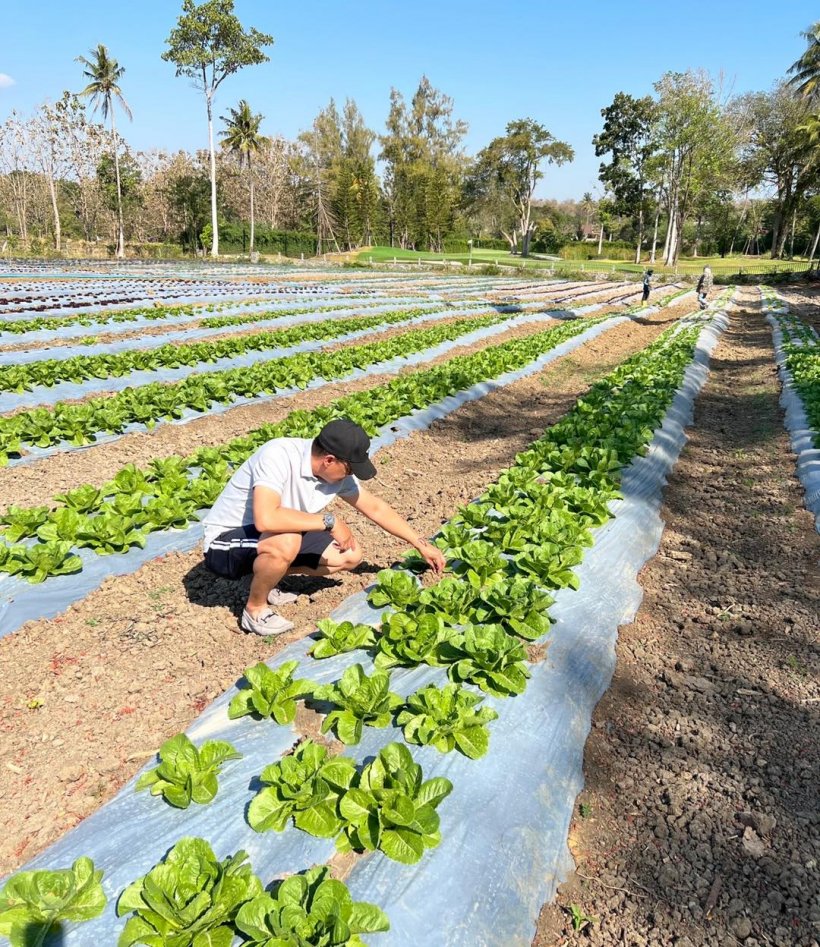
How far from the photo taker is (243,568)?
13.1ft

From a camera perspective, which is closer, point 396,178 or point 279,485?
point 279,485

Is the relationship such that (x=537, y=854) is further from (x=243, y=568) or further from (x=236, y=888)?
(x=243, y=568)

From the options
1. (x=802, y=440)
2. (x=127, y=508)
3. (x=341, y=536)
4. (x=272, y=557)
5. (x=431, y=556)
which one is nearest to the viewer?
(x=272, y=557)

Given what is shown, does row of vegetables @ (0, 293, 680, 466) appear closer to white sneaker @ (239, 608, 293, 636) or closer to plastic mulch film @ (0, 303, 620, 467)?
plastic mulch film @ (0, 303, 620, 467)

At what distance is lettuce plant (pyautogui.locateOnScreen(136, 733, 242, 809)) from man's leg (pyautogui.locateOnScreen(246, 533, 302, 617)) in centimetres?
127

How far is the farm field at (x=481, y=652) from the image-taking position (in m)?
2.37

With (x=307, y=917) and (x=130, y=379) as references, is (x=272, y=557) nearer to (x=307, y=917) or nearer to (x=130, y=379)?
(x=307, y=917)

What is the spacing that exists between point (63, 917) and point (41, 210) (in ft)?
A: 232

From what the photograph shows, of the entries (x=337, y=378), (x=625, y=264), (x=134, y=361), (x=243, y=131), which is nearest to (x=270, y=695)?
(x=337, y=378)

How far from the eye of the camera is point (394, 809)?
91.5 inches

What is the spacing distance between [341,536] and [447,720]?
5.43 ft

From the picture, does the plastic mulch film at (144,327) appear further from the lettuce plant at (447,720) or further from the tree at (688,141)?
the tree at (688,141)

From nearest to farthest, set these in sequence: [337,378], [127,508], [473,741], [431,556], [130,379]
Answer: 1. [473,741]
2. [431,556]
3. [127,508]
4. [130,379]
5. [337,378]

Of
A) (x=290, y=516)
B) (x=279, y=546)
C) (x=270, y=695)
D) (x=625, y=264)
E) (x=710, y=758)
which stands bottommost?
(x=710, y=758)
